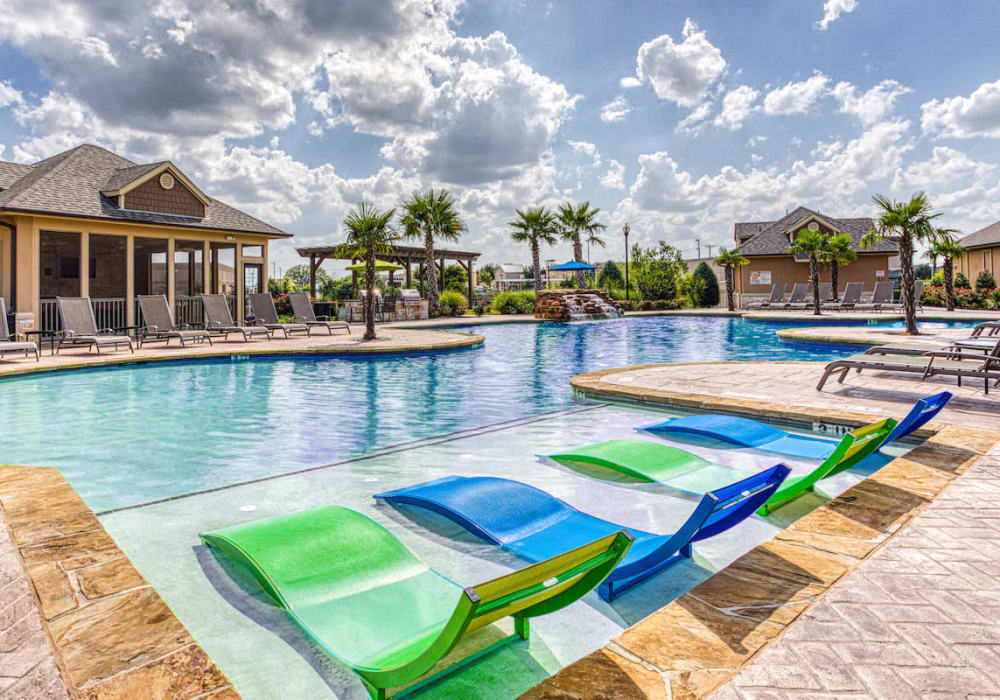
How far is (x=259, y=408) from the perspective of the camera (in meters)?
7.70

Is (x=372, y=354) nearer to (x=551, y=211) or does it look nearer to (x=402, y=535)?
(x=402, y=535)

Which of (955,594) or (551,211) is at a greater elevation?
(551,211)

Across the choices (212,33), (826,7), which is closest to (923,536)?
(826,7)

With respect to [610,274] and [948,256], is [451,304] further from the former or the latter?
[610,274]

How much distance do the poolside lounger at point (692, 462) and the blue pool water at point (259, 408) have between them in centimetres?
213

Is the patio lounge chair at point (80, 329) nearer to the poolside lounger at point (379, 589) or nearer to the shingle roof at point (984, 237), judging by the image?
the poolside lounger at point (379, 589)

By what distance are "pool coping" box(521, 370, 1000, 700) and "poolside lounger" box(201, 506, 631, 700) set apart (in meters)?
0.27

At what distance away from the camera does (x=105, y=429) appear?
6.54 m

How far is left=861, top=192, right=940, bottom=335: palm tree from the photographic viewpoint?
13.4 metres

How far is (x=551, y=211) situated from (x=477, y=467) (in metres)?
29.7

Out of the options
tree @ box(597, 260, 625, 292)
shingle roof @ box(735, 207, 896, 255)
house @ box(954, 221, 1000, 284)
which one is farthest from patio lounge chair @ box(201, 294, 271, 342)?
tree @ box(597, 260, 625, 292)

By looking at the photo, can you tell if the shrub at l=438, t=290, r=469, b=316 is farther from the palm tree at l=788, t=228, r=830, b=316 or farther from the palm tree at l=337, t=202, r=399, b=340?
the palm tree at l=788, t=228, r=830, b=316

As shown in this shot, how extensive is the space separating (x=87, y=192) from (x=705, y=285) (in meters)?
28.1

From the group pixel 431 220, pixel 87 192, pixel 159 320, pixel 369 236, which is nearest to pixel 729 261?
pixel 431 220
